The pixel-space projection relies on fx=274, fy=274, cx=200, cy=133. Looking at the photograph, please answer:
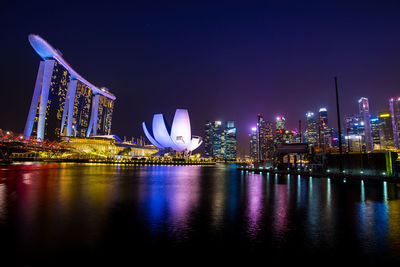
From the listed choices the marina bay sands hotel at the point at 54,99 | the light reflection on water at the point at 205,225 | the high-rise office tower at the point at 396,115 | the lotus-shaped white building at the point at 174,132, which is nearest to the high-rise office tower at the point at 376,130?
the high-rise office tower at the point at 396,115

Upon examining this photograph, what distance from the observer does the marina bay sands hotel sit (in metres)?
71.0

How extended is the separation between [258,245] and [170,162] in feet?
243

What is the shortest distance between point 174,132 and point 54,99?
3420cm

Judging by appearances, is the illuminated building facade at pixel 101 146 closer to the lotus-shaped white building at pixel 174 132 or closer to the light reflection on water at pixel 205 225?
the lotus-shaped white building at pixel 174 132

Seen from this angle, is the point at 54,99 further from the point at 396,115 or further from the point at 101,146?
the point at 396,115

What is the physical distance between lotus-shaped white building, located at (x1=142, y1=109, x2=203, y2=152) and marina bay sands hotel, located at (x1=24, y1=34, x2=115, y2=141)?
2476 centimetres

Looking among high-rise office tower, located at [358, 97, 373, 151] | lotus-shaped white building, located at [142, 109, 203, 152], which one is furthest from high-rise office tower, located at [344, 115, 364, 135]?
lotus-shaped white building, located at [142, 109, 203, 152]

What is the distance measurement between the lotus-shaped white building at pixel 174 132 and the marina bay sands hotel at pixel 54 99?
24.8 metres

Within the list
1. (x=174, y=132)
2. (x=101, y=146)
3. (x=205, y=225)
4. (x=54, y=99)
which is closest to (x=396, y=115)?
(x=174, y=132)

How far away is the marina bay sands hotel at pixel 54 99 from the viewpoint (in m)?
71.0

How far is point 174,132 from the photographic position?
80062mm

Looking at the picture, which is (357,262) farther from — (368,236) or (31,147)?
(31,147)

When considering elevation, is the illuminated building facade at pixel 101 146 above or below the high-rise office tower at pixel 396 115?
below

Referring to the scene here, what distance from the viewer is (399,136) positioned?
263 ft
